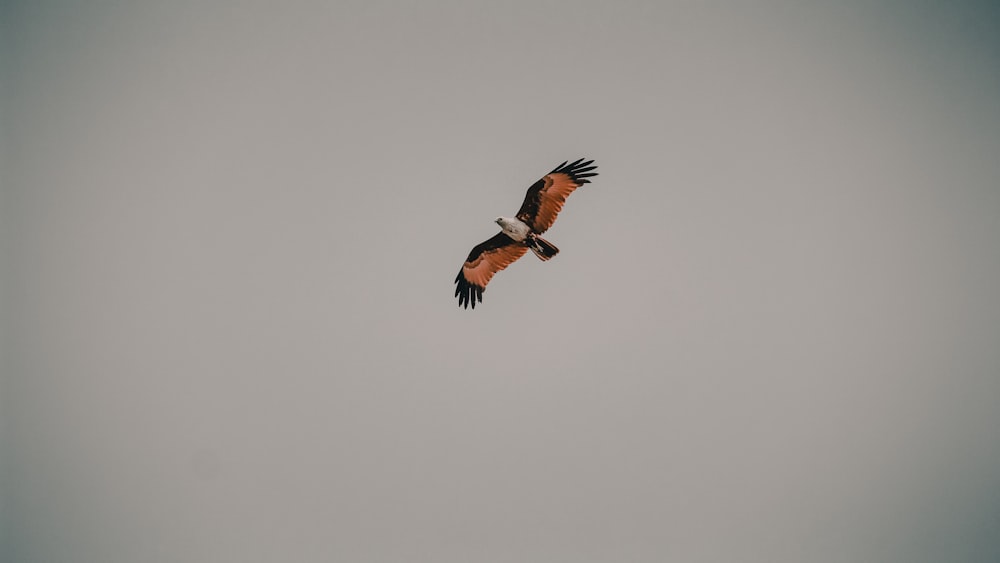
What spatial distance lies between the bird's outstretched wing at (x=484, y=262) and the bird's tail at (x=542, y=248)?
1.41 ft

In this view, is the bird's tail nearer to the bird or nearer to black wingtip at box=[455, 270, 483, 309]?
the bird

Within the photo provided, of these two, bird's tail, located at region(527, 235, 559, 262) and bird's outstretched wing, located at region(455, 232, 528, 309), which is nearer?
bird's tail, located at region(527, 235, 559, 262)

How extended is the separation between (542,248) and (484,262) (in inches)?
73.5

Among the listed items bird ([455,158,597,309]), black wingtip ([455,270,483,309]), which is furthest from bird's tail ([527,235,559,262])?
black wingtip ([455,270,483,309])

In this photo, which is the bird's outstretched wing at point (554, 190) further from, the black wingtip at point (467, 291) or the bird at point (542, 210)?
the black wingtip at point (467, 291)

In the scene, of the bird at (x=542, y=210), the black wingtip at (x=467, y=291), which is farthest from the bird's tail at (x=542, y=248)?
the black wingtip at (x=467, y=291)

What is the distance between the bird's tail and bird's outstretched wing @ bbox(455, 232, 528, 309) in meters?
0.43

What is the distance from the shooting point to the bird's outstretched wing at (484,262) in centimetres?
1445

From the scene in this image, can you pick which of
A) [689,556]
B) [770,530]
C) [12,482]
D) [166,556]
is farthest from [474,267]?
[12,482]

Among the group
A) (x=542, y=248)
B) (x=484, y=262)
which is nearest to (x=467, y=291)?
(x=484, y=262)

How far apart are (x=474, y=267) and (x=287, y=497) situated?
3409 centimetres

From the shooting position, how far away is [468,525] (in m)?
41.0

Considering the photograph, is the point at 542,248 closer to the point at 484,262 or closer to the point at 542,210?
the point at 542,210

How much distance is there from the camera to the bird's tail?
13.5 metres
